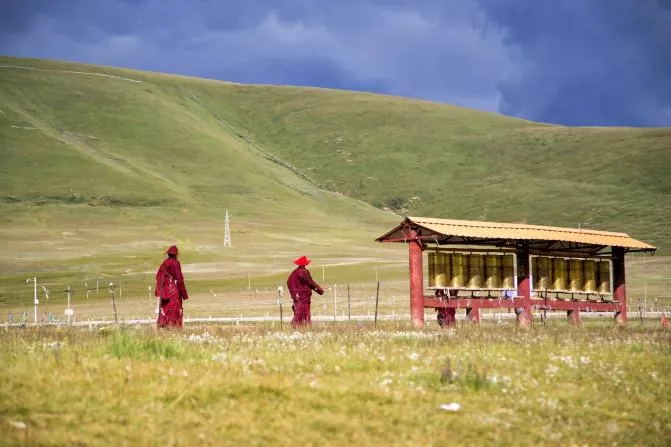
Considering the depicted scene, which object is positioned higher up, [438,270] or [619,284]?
[438,270]

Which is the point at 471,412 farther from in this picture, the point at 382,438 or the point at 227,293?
the point at 227,293

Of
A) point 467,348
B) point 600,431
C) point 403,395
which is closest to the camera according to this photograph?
point 600,431

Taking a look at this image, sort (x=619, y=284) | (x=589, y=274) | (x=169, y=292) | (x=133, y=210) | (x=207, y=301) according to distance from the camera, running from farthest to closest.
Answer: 1. (x=133, y=210)
2. (x=207, y=301)
3. (x=619, y=284)
4. (x=589, y=274)
5. (x=169, y=292)

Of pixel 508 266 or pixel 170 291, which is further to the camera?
pixel 508 266

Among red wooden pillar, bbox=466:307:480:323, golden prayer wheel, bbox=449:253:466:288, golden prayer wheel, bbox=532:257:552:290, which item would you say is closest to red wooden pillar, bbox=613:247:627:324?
golden prayer wheel, bbox=532:257:552:290

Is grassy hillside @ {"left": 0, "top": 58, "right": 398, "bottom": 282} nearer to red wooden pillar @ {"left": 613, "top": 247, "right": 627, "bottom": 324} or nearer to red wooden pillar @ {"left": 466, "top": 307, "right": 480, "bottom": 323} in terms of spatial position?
red wooden pillar @ {"left": 466, "top": 307, "right": 480, "bottom": 323}

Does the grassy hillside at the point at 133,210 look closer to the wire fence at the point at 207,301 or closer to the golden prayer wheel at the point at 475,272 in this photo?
the wire fence at the point at 207,301

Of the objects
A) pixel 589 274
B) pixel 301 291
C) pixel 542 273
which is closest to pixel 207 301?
pixel 589 274

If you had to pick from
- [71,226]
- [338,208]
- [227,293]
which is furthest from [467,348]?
[338,208]

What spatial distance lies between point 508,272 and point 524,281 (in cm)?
63

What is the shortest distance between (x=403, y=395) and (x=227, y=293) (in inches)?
2019

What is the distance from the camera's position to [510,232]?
93.5ft

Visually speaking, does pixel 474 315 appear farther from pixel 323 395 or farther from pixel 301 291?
pixel 323 395

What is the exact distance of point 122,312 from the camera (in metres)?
48.9
